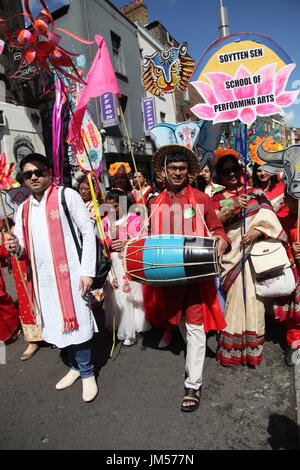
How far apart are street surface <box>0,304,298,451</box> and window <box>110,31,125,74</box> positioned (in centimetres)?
1349

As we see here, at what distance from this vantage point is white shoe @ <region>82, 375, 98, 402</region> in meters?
2.28

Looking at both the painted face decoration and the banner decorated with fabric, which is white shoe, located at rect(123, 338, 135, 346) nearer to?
the banner decorated with fabric

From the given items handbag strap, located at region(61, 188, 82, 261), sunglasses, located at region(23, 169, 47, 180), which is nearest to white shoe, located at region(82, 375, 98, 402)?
handbag strap, located at region(61, 188, 82, 261)

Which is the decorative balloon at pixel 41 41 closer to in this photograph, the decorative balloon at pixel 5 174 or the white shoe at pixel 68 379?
the decorative balloon at pixel 5 174

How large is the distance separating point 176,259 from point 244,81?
1.45m

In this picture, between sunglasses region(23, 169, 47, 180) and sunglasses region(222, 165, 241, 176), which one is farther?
sunglasses region(222, 165, 241, 176)

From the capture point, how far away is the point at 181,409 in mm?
2074

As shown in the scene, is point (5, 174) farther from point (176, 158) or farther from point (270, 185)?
point (270, 185)

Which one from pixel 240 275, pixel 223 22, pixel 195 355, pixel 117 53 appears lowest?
pixel 195 355

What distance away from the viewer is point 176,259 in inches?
74.8

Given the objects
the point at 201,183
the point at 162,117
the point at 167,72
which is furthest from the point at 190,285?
the point at 162,117

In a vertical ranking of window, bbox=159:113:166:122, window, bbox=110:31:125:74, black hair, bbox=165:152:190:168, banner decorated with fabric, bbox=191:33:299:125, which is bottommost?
black hair, bbox=165:152:190:168

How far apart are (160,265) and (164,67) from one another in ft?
13.3

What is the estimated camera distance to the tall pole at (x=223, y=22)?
300 cm
